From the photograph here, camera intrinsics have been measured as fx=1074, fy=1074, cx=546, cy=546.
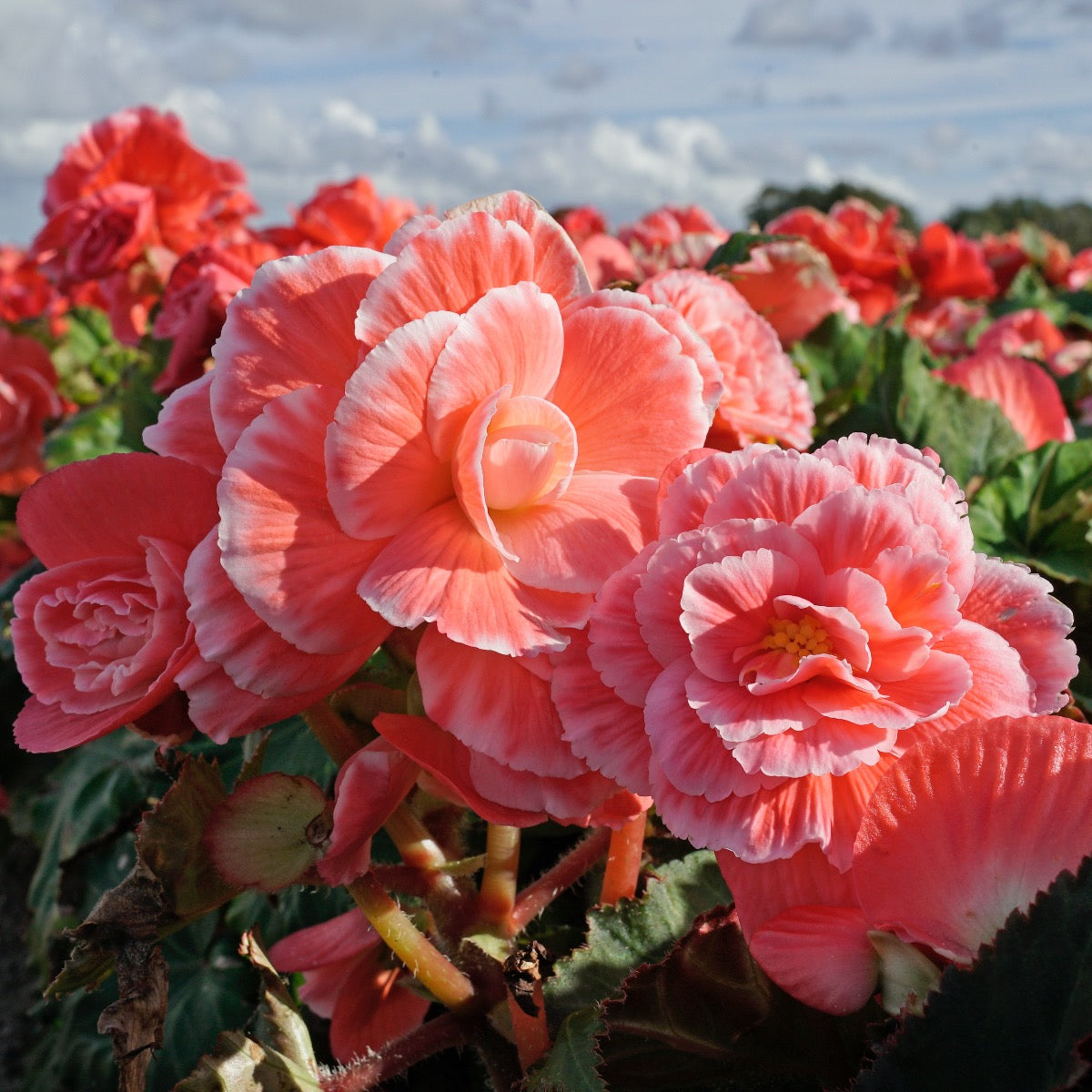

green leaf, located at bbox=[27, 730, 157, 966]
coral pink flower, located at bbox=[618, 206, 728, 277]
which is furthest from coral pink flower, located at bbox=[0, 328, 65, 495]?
coral pink flower, located at bbox=[618, 206, 728, 277]

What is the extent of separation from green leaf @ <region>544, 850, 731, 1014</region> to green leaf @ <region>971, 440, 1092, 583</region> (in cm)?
62

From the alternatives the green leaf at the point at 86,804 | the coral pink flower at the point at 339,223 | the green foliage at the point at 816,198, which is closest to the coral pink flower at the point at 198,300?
the coral pink flower at the point at 339,223

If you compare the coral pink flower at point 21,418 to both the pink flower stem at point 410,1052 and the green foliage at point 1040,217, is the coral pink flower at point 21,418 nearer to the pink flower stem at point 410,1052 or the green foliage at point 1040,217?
the pink flower stem at point 410,1052

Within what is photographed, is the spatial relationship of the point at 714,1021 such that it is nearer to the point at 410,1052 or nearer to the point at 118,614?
the point at 410,1052

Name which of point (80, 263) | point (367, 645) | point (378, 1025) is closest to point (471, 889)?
point (378, 1025)

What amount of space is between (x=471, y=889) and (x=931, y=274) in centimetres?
212

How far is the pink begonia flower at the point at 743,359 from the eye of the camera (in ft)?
2.83

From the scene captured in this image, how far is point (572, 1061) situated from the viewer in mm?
663

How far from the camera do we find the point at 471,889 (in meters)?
0.79

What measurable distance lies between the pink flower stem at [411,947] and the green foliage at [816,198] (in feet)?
19.4

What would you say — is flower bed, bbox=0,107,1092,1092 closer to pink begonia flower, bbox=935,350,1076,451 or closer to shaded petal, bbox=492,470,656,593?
shaded petal, bbox=492,470,656,593

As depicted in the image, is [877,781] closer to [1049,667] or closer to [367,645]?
[1049,667]

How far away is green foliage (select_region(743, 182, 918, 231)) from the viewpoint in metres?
6.22

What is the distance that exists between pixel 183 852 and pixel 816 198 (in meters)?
6.36
